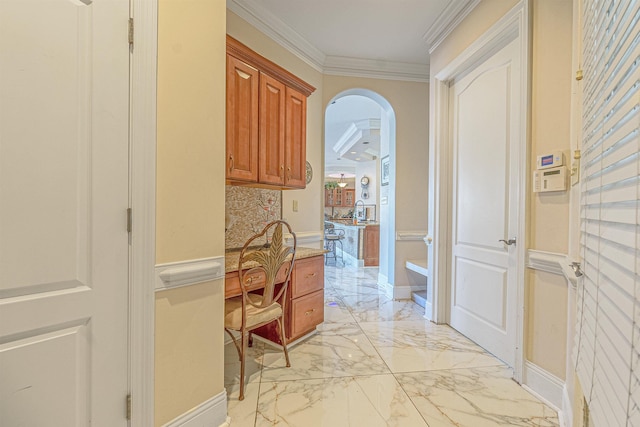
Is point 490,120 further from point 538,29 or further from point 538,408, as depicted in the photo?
point 538,408

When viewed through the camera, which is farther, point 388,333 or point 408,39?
point 408,39

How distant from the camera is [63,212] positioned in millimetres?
1027

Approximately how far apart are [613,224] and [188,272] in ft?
5.08

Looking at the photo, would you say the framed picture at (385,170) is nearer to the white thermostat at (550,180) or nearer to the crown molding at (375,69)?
the crown molding at (375,69)

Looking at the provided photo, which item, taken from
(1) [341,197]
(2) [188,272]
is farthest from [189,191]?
(1) [341,197]

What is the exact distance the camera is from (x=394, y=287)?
3.76m

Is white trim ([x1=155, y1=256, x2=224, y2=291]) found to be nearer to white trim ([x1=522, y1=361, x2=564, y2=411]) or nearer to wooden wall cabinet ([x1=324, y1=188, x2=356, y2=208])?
white trim ([x1=522, y1=361, x2=564, y2=411])

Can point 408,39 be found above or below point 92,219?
above

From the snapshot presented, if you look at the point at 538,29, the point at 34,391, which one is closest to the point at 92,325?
the point at 34,391

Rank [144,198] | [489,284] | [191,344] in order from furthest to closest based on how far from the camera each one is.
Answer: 1. [489,284]
2. [191,344]
3. [144,198]

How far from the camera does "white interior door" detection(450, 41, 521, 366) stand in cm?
211

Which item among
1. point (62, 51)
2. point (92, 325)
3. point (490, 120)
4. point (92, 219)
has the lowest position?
point (92, 325)

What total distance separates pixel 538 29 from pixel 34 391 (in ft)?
9.85

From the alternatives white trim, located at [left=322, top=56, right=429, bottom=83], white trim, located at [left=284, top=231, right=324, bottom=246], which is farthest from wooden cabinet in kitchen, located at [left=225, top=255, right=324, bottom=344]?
white trim, located at [left=322, top=56, right=429, bottom=83]
